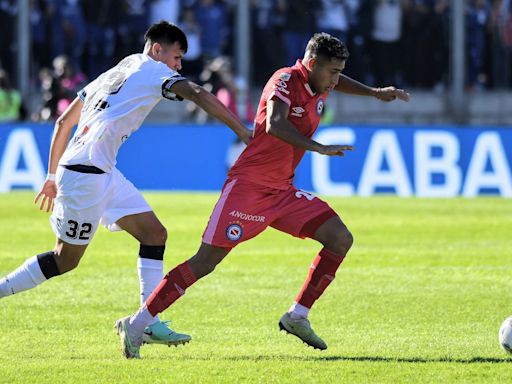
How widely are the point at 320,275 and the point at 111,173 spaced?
156 cm

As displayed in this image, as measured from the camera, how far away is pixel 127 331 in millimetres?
7898

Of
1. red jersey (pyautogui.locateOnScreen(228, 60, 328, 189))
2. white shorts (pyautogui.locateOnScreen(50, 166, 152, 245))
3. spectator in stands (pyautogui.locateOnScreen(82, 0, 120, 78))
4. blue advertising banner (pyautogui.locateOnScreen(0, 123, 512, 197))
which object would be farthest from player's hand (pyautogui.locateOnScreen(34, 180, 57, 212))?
spectator in stands (pyautogui.locateOnScreen(82, 0, 120, 78))

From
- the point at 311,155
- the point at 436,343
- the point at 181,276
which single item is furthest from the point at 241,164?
the point at 311,155

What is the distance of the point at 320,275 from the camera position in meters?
8.33

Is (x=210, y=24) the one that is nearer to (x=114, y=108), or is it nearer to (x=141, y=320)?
(x=114, y=108)

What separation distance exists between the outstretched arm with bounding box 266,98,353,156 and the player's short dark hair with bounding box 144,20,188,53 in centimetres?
78

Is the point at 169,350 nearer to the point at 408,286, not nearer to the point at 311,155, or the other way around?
the point at 408,286

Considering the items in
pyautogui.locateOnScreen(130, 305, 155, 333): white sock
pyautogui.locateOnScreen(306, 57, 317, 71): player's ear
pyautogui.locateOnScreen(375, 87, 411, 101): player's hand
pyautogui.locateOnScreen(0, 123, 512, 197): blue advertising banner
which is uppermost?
pyautogui.locateOnScreen(306, 57, 317, 71): player's ear

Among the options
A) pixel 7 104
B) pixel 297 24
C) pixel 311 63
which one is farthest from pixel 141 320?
pixel 297 24

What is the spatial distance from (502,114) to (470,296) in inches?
Answer: 607

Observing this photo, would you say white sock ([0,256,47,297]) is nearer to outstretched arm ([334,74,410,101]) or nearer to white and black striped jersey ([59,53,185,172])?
white and black striped jersey ([59,53,185,172])

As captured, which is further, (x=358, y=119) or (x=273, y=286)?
(x=358, y=119)

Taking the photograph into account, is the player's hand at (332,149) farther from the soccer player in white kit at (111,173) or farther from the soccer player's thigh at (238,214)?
the soccer player in white kit at (111,173)

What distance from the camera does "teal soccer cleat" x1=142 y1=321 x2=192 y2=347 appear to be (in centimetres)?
820
